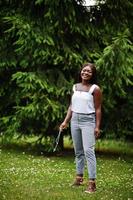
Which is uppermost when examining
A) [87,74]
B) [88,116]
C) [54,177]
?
[87,74]

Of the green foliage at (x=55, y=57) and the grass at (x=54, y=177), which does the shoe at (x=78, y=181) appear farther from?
the green foliage at (x=55, y=57)

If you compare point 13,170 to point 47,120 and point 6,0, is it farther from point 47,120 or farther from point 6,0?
point 6,0

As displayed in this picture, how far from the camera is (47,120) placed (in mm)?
12938

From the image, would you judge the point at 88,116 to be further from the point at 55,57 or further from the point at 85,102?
the point at 55,57

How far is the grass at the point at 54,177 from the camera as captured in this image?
8.38 m

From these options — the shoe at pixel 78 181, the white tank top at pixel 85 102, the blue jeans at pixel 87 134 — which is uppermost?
the white tank top at pixel 85 102

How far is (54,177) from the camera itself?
1005 cm

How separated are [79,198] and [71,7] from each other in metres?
5.88

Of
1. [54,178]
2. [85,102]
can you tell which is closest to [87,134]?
[85,102]

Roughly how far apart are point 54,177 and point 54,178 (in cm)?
12

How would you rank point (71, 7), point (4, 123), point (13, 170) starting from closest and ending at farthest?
point (13, 170), point (71, 7), point (4, 123)

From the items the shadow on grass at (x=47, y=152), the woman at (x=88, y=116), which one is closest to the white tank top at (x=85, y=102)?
the woman at (x=88, y=116)

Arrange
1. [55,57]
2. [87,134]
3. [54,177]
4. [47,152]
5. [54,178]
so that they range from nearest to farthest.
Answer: [87,134], [54,178], [54,177], [55,57], [47,152]

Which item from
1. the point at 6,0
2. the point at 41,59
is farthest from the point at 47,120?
the point at 6,0
